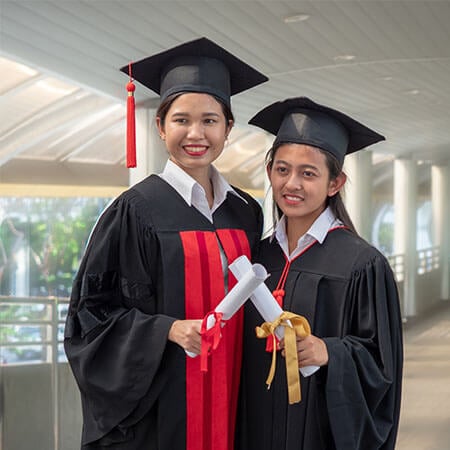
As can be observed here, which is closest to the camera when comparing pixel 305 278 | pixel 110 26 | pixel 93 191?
pixel 305 278

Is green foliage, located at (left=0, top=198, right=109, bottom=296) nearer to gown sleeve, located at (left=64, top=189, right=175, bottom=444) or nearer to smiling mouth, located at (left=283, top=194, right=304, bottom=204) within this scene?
gown sleeve, located at (left=64, top=189, right=175, bottom=444)

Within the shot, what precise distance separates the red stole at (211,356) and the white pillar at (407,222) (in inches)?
89.9

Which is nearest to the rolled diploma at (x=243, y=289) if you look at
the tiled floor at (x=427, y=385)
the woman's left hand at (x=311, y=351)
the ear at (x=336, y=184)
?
the woman's left hand at (x=311, y=351)

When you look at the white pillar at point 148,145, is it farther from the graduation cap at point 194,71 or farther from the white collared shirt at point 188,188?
the white collared shirt at point 188,188

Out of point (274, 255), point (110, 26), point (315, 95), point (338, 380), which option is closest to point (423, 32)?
point (315, 95)

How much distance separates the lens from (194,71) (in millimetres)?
2004

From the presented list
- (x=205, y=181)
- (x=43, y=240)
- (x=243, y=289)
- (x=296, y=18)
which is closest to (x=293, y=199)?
(x=205, y=181)

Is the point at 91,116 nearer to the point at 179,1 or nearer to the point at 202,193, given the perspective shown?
the point at 179,1

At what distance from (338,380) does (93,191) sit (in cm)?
416

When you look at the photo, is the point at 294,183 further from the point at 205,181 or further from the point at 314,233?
the point at 205,181

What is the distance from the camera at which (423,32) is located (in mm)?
3480

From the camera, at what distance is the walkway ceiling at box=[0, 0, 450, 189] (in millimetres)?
3311

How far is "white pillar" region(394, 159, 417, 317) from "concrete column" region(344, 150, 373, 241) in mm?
161

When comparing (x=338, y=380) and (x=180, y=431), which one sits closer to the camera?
(x=338, y=380)
